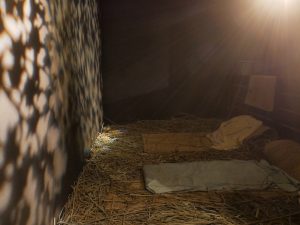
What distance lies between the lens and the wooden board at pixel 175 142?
361 cm

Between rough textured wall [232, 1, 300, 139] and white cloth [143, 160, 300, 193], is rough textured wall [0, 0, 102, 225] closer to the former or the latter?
white cloth [143, 160, 300, 193]

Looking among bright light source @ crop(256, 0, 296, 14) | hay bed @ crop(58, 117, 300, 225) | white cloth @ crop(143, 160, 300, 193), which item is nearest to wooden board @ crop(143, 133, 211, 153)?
hay bed @ crop(58, 117, 300, 225)

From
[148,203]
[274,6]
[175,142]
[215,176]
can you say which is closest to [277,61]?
[274,6]

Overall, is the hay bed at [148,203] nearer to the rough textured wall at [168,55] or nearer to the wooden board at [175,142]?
the wooden board at [175,142]

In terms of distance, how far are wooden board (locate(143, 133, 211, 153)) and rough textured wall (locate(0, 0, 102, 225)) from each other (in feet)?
3.77

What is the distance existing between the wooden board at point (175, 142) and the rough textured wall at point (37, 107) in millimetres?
1149

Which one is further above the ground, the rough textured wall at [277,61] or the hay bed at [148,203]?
the rough textured wall at [277,61]

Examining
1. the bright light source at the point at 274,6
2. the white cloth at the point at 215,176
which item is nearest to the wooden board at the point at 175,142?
the white cloth at the point at 215,176

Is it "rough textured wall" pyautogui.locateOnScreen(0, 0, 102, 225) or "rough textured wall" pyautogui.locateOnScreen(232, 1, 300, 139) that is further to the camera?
"rough textured wall" pyautogui.locateOnScreen(232, 1, 300, 139)

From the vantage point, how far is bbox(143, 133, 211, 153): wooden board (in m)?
3.61

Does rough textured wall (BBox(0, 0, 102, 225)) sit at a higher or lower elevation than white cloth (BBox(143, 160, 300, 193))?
higher

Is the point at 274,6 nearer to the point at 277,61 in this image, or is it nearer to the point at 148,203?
the point at 277,61

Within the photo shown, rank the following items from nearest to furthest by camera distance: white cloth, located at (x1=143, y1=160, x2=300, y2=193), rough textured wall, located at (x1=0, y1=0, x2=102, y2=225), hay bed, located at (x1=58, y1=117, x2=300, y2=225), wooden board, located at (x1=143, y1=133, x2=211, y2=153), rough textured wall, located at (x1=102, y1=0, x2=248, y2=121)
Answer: rough textured wall, located at (x1=0, y1=0, x2=102, y2=225)
hay bed, located at (x1=58, y1=117, x2=300, y2=225)
white cloth, located at (x1=143, y1=160, x2=300, y2=193)
wooden board, located at (x1=143, y1=133, x2=211, y2=153)
rough textured wall, located at (x1=102, y1=0, x2=248, y2=121)

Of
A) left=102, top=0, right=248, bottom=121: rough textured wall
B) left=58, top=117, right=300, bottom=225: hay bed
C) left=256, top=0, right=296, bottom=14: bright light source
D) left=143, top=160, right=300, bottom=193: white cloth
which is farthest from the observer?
left=102, top=0, right=248, bottom=121: rough textured wall
